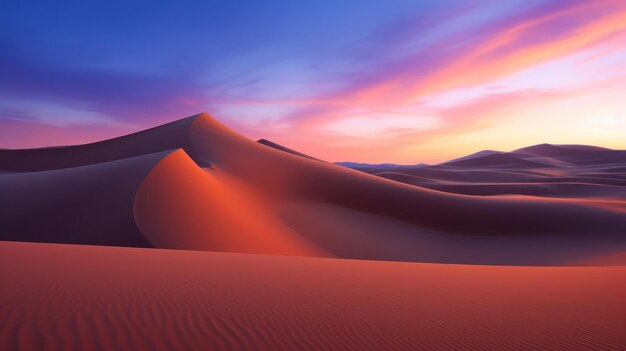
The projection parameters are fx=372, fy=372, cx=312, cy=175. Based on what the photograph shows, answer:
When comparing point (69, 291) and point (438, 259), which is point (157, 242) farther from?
point (438, 259)

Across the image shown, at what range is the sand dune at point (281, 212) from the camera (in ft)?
40.9

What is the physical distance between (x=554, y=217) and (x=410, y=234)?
874 centimetres

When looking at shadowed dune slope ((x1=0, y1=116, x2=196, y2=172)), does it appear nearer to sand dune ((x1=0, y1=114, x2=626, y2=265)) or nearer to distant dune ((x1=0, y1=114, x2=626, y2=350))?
sand dune ((x1=0, y1=114, x2=626, y2=265))

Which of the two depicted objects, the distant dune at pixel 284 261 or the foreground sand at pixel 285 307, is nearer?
the foreground sand at pixel 285 307

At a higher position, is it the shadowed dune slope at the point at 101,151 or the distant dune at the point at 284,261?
the shadowed dune slope at the point at 101,151

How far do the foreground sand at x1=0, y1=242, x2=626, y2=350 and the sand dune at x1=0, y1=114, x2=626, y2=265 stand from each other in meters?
5.50

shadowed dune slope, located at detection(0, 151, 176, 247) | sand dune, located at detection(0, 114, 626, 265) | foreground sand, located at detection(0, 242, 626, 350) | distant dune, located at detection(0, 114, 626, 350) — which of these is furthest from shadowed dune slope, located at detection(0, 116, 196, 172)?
foreground sand, located at detection(0, 242, 626, 350)

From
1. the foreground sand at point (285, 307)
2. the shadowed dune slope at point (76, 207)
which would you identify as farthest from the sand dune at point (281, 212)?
the foreground sand at point (285, 307)

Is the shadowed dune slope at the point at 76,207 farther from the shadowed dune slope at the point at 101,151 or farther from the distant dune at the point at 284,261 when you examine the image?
the shadowed dune slope at the point at 101,151

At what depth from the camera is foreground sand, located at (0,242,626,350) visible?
3.48 metres

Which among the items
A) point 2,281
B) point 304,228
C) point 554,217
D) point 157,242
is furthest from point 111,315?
point 554,217

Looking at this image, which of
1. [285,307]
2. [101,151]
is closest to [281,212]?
[285,307]

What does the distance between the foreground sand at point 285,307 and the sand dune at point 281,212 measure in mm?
5496

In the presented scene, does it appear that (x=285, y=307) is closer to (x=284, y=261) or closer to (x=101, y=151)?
(x=284, y=261)
